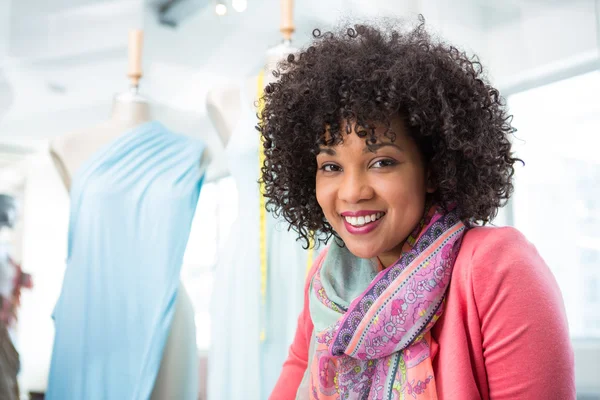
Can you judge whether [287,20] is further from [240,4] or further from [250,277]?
[240,4]

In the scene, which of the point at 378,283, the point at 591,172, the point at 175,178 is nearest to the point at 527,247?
the point at 378,283

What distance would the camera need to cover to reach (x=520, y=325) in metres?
0.88

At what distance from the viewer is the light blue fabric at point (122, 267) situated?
1.90 meters

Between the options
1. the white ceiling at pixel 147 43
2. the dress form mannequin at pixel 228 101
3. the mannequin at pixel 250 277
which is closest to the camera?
the mannequin at pixel 250 277

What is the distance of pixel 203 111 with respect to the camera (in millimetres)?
3742

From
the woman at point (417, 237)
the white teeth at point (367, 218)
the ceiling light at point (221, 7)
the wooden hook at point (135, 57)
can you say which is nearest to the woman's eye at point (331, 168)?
the woman at point (417, 237)

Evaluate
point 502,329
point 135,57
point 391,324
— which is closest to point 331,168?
point 391,324

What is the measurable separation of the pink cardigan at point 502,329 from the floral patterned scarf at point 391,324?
0.09 ft

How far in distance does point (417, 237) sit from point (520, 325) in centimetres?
23

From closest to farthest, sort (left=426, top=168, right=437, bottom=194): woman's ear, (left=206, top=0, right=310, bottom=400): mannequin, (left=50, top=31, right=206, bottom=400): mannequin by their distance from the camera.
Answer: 1. (left=426, top=168, right=437, bottom=194): woman's ear
2. (left=50, top=31, right=206, bottom=400): mannequin
3. (left=206, top=0, right=310, bottom=400): mannequin

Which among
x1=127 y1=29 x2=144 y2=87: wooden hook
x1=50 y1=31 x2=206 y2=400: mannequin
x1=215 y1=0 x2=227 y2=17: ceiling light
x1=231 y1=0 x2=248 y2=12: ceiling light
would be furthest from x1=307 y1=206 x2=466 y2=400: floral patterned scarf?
x1=231 y1=0 x2=248 y2=12: ceiling light

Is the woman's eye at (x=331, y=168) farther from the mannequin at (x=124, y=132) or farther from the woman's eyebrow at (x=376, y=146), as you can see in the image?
the mannequin at (x=124, y=132)

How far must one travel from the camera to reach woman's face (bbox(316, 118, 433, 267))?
1.02m

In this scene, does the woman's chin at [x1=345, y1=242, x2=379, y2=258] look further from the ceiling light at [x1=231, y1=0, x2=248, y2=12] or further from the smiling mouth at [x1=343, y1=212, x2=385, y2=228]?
the ceiling light at [x1=231, y1=0, x2=248, y2=12]
